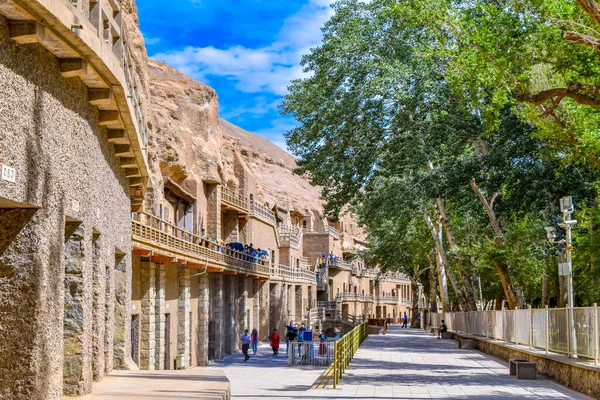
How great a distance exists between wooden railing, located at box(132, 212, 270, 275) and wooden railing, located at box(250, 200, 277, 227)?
314cm

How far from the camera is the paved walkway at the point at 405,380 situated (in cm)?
1712

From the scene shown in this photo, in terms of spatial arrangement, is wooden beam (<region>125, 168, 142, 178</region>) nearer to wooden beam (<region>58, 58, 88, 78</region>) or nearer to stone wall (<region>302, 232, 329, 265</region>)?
wooden beam (<region>58, 58, 88, 78</region>)

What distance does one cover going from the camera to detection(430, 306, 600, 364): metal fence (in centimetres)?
1747

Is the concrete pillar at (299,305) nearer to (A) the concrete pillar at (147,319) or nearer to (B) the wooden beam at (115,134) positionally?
(A) the concrete pillar at (147,319)

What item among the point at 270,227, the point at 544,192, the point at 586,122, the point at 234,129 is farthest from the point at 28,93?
the point at 234,129

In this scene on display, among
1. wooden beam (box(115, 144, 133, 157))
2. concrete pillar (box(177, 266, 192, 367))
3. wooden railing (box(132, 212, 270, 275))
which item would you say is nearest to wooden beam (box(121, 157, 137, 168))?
wooden beam (box(115, 144, 133, 157))

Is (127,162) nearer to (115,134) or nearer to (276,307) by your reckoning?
(115,134)

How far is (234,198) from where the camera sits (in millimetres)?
47000

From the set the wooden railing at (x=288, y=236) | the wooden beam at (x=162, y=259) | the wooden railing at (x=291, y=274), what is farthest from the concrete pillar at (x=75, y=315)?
the wooden railing at (x=288, y=236)

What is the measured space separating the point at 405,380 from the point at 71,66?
13.7m

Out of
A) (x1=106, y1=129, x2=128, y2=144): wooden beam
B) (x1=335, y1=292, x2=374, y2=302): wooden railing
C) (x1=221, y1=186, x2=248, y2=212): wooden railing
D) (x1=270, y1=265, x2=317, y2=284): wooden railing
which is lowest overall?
(x1=335, y1=292, x2=374, y2=302): wooden railing

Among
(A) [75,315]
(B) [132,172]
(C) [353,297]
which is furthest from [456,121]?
(C) [353,297]

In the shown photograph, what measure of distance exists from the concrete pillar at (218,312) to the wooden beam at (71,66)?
30.1 metres

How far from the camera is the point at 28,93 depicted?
8.44 m
